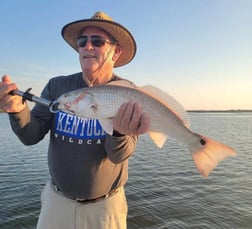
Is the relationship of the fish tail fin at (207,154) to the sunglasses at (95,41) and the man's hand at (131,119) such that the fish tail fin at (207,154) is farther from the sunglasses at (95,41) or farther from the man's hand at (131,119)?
the sunglasses at (95,41)

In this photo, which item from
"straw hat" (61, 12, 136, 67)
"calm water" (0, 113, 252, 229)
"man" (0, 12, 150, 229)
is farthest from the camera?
"calm water" (0, 113, 252, 229)

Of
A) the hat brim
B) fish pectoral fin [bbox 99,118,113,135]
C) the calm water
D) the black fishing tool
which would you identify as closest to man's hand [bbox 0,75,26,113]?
the black fishing tool

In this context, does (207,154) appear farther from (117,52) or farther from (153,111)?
(117,52)

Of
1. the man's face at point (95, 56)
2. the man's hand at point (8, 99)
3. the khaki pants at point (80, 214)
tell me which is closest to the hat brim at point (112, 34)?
the man's face at point (95, 56)

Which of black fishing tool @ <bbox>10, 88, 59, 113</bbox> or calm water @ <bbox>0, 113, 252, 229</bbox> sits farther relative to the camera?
calm water @ <bbox>0, 113, 252, 229</bbox>

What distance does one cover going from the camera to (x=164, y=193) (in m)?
12.3

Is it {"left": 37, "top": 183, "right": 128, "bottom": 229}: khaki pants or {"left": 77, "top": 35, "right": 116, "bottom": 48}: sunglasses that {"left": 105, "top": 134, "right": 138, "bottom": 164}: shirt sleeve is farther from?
{"left": 77, "top": 35, "right": 116, "bottom": 48}: sunglasses

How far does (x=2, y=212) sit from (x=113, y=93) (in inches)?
347

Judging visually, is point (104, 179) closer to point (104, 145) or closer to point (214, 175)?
point (104, 145)

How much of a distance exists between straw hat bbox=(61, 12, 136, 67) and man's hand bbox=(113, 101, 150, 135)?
131 centimetres

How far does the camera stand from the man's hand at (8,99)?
300 cm

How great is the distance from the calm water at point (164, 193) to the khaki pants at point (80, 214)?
6.34 metres

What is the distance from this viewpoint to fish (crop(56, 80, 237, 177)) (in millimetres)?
3055

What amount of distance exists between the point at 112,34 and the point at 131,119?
1.46 meters
